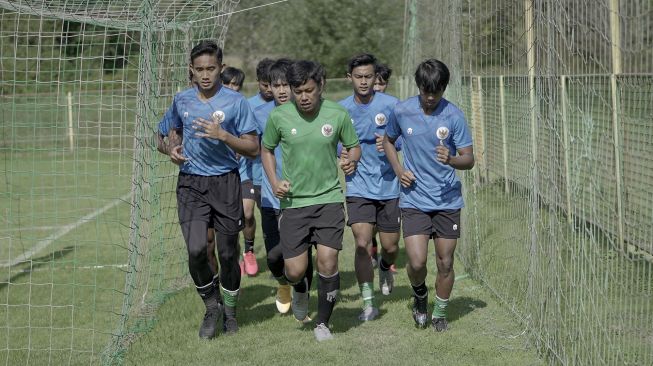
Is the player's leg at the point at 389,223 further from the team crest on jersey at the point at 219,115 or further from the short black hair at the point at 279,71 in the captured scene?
the team crest on jersey at the point at 219,115

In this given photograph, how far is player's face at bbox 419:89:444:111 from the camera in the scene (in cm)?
711

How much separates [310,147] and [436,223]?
48.1 inches

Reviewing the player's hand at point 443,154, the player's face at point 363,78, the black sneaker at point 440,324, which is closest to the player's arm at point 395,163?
the player's hand at point 443,154

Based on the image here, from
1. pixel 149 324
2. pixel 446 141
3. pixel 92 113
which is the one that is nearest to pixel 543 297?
pixel 446 141

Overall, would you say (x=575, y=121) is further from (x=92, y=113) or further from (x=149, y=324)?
(x=92, y=113)

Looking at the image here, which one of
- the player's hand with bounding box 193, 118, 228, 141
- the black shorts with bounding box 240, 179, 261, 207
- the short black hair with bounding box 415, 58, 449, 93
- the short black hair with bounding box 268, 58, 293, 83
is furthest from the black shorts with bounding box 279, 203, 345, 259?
the black shorts with bounding box 240, 179, 261, 207

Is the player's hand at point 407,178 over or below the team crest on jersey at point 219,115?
below

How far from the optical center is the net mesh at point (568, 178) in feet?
19.1

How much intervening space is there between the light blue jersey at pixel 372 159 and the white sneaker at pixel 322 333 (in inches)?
55.5

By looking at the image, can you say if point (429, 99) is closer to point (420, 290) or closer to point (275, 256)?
point (420, 290)

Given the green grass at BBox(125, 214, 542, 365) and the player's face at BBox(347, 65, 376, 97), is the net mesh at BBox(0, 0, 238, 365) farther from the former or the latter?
the player's face at BBox(347, 65, 376, 97)

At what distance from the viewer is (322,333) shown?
23.5 ft

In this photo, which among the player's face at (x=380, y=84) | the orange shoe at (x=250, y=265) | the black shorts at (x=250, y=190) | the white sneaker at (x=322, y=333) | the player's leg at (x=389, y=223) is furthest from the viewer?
the orange shoe at (x=250, y=265)

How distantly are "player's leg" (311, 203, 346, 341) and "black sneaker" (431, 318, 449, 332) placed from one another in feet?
2.93
